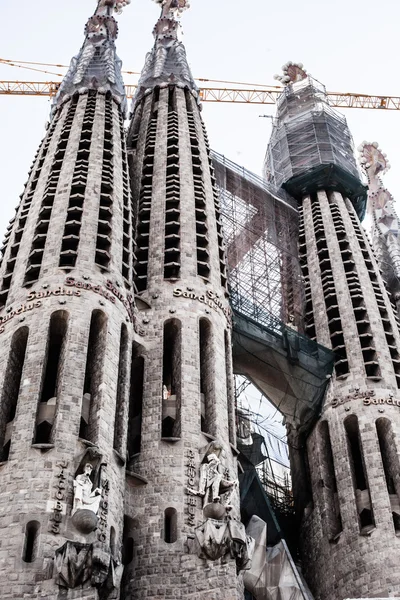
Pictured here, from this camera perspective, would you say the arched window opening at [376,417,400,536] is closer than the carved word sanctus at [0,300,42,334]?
No

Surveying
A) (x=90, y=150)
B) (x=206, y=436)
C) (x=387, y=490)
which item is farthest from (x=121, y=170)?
(x=387, y=490)

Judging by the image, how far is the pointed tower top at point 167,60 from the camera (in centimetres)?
5547

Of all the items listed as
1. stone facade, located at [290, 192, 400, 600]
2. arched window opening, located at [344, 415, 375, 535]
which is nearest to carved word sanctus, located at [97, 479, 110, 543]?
stone facade, located at [290, 192, 400, 600]

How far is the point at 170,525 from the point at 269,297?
913 inches

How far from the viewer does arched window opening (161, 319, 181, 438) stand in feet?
113

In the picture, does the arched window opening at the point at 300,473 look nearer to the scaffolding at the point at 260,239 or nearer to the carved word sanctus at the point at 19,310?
the scaffolding at the point at 260,239

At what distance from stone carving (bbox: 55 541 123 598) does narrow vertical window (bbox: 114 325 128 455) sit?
4.86 m

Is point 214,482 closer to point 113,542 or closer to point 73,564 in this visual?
point 113,542

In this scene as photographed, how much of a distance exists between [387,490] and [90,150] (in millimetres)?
18113

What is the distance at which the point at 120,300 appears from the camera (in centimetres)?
3522

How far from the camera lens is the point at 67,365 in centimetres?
3109

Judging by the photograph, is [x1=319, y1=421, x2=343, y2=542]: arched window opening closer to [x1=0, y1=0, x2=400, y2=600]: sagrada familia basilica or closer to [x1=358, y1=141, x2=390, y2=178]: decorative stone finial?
[x1=0, y1=0, x2=400, y2=600]: sagrada familia basilica

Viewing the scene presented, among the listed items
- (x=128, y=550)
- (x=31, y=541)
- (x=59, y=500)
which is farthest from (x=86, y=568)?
(x=128, y=550)

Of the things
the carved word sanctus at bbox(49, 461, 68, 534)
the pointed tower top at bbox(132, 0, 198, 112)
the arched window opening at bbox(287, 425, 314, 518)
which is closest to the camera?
the carved word sanctus at bbox(49, 461, 68, 534)
